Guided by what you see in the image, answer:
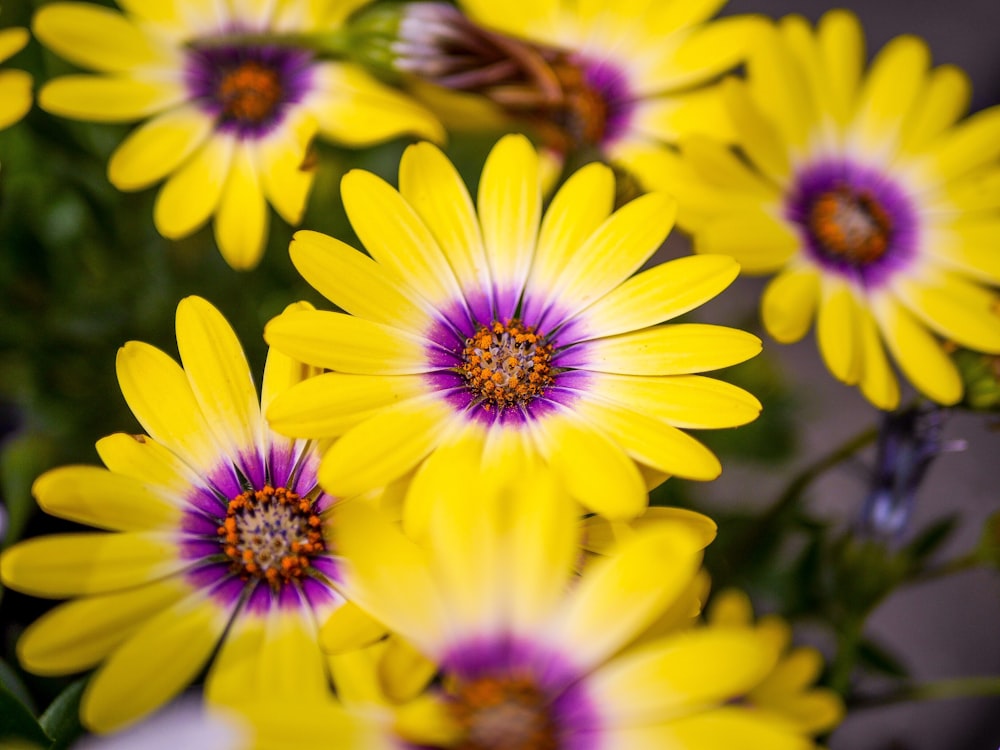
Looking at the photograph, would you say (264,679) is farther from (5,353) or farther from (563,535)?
(5,353)

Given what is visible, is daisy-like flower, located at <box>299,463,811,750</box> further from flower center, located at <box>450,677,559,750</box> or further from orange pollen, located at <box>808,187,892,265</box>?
orange pollen, located at <box>808,187,892,265</box>

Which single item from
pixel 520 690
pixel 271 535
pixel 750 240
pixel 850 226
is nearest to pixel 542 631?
pixel 520 690

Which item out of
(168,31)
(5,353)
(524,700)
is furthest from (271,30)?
(524,700)

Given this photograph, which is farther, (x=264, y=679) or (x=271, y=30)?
(x=271, y=30)

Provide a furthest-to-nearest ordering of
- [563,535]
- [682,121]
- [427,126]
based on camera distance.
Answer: [682,121] → [427,126] → [563,535]

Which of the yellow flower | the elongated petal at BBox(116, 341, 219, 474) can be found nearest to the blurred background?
the yellow flower

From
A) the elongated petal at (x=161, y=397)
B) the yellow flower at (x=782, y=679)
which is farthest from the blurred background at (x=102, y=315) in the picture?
the elongated petal at (x=161, y=397)

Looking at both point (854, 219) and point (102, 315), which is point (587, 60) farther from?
point (102, 315)
